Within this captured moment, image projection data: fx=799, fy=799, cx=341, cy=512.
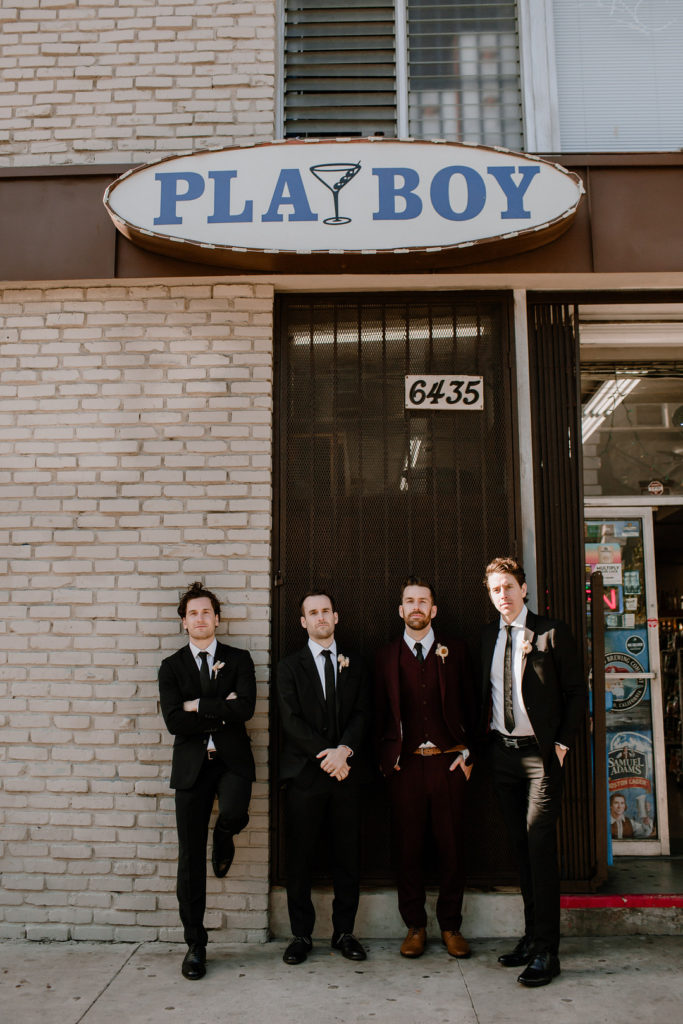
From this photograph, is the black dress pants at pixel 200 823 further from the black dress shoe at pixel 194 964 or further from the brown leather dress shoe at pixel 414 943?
the brown leather dress shoe at pixel 414 943

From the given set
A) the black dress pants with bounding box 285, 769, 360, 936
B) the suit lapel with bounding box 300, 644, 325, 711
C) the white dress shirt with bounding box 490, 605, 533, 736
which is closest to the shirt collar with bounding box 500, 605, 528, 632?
the white dress shirt with bounding box 490, 605, 533, 736

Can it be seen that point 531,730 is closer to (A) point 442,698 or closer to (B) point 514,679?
(B) point 514,679

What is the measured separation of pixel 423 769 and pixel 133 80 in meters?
4.92

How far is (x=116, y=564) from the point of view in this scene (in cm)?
507

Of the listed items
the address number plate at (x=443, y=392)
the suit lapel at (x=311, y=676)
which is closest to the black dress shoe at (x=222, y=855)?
the suit lapel at (x=311, y=676)

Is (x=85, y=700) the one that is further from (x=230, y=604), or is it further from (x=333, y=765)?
(x=333, y=765)

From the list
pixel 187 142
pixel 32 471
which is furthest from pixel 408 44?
pixel 32 471

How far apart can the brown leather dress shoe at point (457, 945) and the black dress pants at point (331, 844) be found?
1.76ft

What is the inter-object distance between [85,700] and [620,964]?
340 cm

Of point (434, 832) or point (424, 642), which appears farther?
point (424, 642)

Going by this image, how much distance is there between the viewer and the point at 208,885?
4.75 meters

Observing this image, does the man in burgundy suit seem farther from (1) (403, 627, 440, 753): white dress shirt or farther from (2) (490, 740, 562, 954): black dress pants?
(2) (490, 740, 562, 954): black dress pants

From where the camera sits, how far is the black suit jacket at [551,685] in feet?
14.1

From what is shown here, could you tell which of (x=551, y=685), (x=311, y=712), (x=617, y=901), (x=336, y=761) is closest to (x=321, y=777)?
(x=336, y=761)
